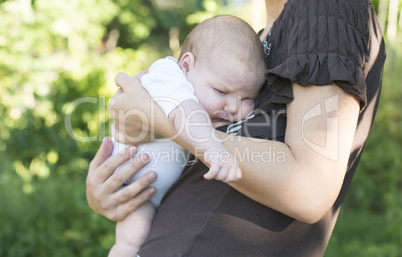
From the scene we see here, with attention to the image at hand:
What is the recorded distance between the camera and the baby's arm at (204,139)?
103cm

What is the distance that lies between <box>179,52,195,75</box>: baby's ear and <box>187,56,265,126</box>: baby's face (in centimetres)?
10

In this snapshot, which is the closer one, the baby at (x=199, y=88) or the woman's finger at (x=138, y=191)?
the baby at (x=199, y=88)

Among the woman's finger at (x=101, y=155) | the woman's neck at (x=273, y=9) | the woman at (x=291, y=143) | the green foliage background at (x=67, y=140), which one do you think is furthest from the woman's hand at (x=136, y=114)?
the green foliage background at (x=67, y=140)

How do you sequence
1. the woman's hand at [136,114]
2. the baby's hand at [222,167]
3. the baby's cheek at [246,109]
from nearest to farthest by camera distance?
the baby's hand at [222,167] < the woman's hand at [136,114] < the baby's cheek at [246,109]

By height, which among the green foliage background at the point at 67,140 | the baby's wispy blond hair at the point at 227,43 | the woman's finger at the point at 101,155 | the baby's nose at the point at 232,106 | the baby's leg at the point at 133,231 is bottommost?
the green foliage background at the point at 67,140

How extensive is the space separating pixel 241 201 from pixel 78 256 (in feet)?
8.98

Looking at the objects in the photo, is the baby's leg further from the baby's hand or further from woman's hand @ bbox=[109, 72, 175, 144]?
the baby's hand

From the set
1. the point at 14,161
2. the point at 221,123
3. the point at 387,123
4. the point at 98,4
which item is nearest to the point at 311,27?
the point at 221,123

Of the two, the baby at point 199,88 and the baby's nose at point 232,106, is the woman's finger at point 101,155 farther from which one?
the baby's nose at point 232,106

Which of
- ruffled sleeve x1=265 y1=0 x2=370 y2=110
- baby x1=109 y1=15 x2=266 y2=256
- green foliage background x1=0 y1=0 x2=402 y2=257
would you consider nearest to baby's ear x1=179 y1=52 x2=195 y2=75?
baby x1=109 y1=15 x2=266 y2=256

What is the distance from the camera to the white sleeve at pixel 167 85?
1334 millimetres

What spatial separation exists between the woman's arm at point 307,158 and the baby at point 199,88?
0.60ft

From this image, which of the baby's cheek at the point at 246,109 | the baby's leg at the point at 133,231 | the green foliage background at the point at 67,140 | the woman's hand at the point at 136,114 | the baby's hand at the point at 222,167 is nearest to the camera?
the baby's hand at the point at 222,167

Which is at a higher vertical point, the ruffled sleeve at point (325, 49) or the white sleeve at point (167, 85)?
the ruffled sleeve at point (325, 49)
